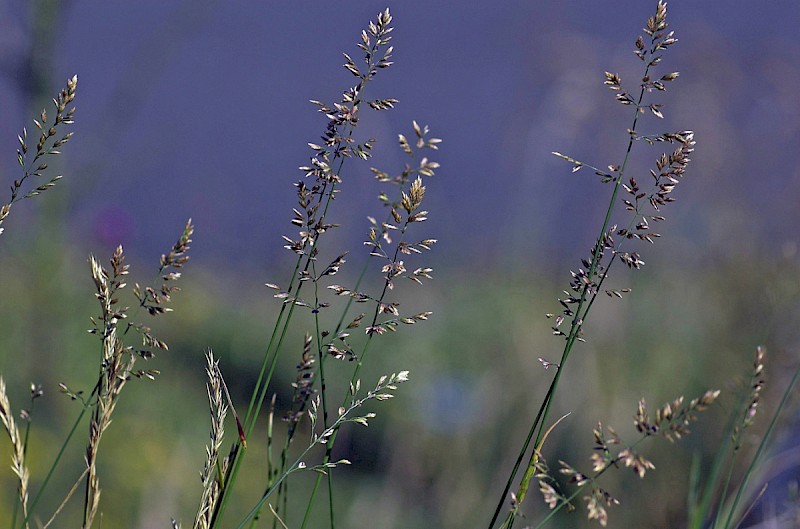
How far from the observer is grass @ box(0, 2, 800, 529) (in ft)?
3.02

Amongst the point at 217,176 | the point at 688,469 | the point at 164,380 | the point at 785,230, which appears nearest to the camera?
the point at 688,469

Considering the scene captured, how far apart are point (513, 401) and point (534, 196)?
942 millimetres

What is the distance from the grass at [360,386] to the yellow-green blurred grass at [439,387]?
0.03 metres

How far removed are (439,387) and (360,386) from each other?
100 inches

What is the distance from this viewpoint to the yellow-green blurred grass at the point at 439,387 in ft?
10.3

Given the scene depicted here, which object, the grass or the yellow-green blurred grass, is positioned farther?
the yellow-green blurred grass

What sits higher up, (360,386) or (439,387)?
(360,386)

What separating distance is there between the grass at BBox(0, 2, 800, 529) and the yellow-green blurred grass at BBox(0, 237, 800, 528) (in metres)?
0.03

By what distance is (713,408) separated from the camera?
3.20 metres

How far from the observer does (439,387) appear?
4258mm

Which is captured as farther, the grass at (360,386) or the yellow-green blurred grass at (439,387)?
the yellow-green blurred grass at (439,387)

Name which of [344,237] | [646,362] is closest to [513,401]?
[646,362]

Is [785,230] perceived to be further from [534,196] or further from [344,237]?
[344,237]

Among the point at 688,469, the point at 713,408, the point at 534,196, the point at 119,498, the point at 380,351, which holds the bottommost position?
the point at 119,498
